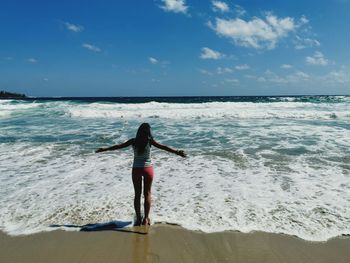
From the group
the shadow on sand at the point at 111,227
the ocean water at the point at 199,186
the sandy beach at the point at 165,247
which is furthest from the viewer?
the ocean water at the point at 199,186

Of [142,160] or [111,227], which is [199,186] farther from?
[111,227]

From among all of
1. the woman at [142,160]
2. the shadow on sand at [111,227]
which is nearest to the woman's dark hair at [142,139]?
the woman at [142,160]

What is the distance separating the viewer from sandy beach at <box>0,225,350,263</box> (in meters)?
4.01

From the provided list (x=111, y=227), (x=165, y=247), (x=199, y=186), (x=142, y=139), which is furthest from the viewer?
(x=199, y=186)

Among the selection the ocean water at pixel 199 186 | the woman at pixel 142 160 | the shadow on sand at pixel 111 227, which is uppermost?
the woman at pixel 142 160

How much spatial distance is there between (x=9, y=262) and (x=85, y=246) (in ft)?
2.89

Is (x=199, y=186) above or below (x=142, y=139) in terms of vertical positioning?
below

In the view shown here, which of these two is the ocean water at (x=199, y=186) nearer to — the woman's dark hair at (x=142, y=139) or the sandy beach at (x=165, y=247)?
the sandy beach at (x=165, y=247)

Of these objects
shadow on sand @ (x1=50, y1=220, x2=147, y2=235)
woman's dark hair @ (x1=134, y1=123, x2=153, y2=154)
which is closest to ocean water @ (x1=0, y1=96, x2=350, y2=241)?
shadow on sand @ (x1=50, y1=220, x2=147, y2=235)

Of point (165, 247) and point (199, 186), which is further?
point (199, 186)

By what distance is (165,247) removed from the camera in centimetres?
427

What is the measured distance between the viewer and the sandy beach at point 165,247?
4.01 meters

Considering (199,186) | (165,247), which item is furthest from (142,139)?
(199,186)

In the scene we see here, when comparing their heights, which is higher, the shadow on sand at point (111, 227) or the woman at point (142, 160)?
the woman at point (142, 160)
